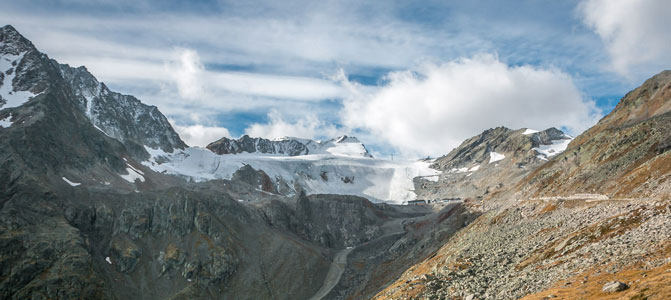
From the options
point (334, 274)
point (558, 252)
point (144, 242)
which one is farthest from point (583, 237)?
point (144, 242)

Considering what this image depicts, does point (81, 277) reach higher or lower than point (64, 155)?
lower

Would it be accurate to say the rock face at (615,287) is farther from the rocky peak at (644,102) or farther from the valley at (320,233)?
the rocky peak at (644,102)

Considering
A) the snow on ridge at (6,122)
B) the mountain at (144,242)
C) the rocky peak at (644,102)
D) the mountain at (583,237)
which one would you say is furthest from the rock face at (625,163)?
the snow on ridge at (6,122)

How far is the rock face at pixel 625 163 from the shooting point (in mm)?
62750

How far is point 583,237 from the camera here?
46062 millimetres

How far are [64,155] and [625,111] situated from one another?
664ft

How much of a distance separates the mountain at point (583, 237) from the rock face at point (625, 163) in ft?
0.82

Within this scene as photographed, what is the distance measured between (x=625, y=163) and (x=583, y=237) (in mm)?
40173

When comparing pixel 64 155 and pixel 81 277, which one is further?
pixel 64 155

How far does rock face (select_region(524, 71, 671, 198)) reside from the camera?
206ft

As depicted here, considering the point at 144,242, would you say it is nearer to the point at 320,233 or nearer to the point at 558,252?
the point at 320,233

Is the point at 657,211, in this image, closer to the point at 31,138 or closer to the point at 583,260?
the point at 583,260

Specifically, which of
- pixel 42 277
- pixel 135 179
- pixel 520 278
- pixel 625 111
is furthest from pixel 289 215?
pixel 520 278

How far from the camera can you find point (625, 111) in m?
135
